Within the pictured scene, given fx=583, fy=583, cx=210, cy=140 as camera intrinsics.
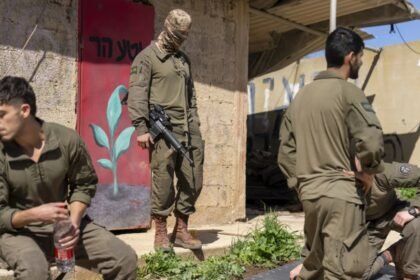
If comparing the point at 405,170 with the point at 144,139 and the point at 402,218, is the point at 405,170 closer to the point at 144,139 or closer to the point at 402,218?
the point at 402,218

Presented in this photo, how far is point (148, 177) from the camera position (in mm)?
5930

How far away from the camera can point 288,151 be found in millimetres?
3564

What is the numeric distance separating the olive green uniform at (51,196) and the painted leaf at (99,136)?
245 centimetres

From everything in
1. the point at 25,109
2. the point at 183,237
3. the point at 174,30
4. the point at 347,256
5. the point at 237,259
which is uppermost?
the point at 174,30

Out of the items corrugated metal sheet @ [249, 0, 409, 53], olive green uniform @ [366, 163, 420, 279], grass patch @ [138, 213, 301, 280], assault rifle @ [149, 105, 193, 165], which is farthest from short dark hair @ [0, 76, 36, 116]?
corrugated metal sheet @ [249, 0, 409, 53]

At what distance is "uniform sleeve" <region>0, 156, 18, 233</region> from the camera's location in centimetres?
287

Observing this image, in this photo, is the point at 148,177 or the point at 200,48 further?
the point at 200,48

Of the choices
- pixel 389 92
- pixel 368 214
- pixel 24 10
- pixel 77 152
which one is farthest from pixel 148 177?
pixel 389 92

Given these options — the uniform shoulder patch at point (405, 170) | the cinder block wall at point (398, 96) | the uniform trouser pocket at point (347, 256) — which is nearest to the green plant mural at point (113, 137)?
the uniform shoulder patch at point (405, 170)

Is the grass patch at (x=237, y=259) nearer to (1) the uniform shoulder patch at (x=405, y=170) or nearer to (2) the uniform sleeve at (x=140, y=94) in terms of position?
(2) the uniform sleeve at (x=140, y=94)

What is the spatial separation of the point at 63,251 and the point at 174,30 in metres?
2.21

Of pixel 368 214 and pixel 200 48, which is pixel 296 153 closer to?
pixel 368 214

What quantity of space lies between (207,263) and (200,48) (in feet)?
9.04

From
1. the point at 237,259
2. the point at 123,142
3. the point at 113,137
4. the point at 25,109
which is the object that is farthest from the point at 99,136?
the point at 25,109
